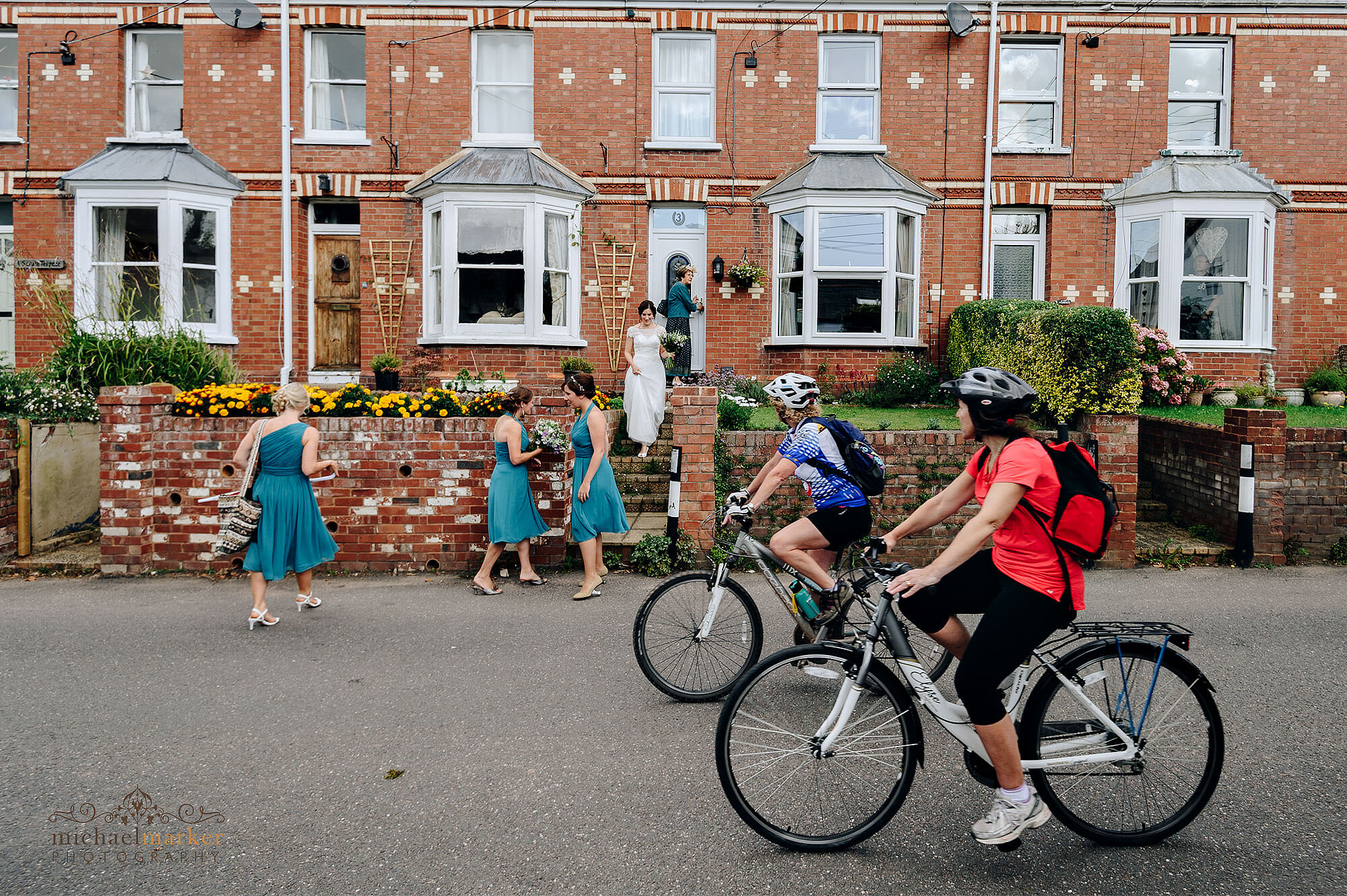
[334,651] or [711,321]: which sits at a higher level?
[711,321]

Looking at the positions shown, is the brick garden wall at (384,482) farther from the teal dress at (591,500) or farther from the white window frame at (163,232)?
the white window frame at (163,232)

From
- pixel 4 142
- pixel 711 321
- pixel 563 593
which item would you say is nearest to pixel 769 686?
pixel 563 593

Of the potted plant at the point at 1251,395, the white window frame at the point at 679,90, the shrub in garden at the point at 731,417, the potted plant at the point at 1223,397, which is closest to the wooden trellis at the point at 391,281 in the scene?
the white window frame at the point at 679,90

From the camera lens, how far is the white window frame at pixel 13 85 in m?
14.4

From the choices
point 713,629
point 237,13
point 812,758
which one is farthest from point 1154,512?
point 237,13

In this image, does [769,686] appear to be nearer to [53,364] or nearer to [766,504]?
[766,504]

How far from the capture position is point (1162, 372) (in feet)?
43.0

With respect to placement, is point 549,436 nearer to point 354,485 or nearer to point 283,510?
point 354,485

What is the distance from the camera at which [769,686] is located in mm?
3281

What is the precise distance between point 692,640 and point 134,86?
15219 mm

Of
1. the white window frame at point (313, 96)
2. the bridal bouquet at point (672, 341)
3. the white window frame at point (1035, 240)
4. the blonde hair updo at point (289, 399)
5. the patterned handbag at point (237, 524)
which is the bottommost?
the patterned handbag at point (237, 524)

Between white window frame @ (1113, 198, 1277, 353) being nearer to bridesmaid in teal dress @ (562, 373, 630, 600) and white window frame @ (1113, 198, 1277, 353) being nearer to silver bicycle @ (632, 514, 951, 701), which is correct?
bridesmaid in teal dress @ (562, 373, 630, 600)

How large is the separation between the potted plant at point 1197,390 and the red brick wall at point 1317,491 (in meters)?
5.55

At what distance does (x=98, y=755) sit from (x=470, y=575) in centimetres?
404
